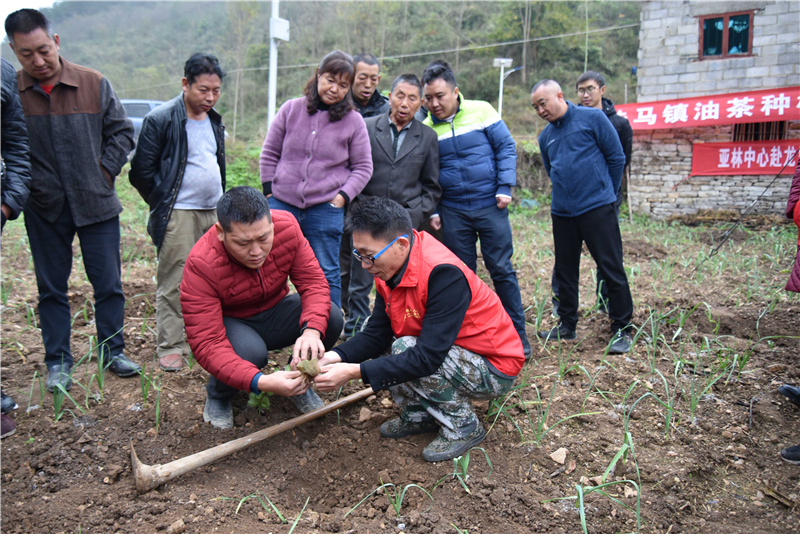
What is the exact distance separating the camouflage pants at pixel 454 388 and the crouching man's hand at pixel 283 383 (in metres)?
0.40

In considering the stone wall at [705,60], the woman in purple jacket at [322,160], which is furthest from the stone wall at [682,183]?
the woman in purple jacket at [322,160]

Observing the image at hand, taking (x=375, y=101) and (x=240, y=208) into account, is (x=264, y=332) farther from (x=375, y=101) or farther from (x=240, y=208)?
(x=375, y=101)

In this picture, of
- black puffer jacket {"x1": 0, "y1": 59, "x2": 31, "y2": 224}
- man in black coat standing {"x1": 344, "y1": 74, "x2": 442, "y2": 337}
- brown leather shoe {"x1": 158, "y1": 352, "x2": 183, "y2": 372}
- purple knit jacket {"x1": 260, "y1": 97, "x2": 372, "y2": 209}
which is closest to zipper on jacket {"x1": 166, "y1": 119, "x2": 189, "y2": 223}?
purple knit jacket {"x1": 260, "y1": 97, "x2": 372, "y2": 209}

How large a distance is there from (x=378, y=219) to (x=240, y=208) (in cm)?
55

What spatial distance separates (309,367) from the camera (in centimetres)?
207

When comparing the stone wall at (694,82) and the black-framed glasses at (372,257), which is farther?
the stone wall at (694,82)

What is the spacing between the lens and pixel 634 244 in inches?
257

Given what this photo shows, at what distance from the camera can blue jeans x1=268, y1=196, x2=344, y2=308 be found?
307cm

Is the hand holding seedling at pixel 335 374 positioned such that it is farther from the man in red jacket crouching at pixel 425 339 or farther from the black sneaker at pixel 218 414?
the black sneaker at pixel 218 414

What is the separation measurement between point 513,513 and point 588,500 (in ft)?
0.97

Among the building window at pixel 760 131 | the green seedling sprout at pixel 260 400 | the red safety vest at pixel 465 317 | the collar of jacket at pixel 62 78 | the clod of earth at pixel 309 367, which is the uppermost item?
the building window at pixel 760 131

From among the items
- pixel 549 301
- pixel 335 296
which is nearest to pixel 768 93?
pixel 549 301

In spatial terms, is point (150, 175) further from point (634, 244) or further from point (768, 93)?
point (768, 93)

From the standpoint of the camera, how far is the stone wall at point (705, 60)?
812 cm
